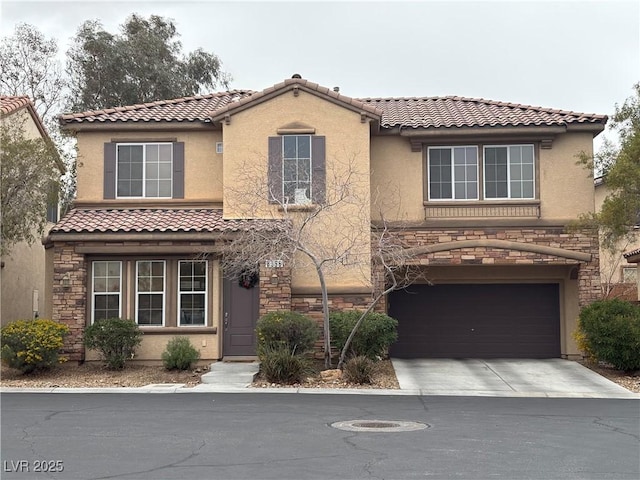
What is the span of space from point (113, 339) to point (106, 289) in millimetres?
1868

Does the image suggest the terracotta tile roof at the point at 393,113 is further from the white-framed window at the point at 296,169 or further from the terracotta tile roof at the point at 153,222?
the terracotta tile roof at the point at 153,222

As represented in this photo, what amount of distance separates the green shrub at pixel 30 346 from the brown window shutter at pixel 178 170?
17.7ft

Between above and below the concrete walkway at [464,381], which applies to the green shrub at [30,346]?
above

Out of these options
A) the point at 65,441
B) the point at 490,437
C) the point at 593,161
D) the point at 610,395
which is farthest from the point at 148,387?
the point at 593,161

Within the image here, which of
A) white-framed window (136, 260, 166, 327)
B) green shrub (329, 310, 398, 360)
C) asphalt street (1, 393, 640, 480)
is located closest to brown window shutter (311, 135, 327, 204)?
green shrub (329, 310, 398, 360)

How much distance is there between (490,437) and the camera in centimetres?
1168

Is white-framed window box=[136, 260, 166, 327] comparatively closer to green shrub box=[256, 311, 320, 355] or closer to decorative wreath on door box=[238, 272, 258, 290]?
decorative wreath on door box=[238, 272, 258, 290]

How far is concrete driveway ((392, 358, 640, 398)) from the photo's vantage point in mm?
17828

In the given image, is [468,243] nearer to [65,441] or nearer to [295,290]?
[295,290]

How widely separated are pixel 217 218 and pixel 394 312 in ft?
19.1

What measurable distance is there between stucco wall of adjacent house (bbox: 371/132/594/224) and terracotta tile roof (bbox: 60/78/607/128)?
0.62 metres

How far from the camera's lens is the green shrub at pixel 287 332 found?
19125mm

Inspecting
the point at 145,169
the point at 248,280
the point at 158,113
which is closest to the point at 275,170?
the point at 248,280

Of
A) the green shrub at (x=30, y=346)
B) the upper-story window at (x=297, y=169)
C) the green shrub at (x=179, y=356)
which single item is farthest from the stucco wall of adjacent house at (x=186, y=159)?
the green shrub at (x=30, y=346)
